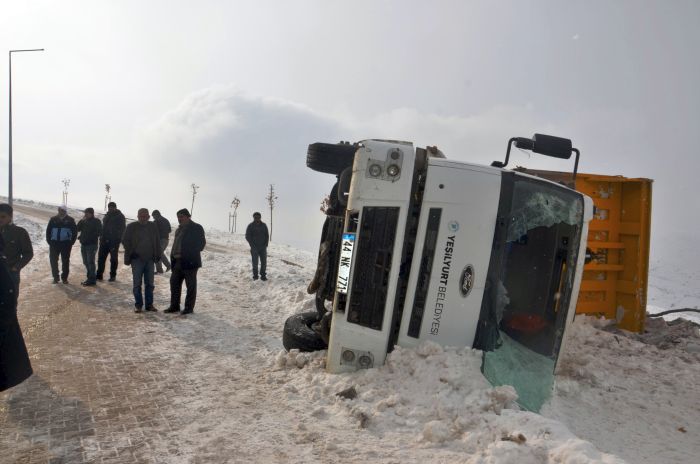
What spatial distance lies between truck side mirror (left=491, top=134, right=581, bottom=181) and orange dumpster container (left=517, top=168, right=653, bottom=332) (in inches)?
125

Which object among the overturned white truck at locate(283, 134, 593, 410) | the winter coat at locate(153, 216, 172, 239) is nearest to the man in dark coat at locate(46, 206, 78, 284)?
the winter coat at locate(153, 216, 172, 239)

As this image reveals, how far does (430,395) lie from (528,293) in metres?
2.51

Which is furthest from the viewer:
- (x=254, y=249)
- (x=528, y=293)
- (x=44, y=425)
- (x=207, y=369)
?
(x=254, y=249)

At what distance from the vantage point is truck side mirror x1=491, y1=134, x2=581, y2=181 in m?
4.87

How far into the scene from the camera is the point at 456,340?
4.28 m

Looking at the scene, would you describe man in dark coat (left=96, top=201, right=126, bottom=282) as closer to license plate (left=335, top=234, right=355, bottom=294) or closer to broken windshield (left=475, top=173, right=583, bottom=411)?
license plate (left=335, top=234, right=355, bottom=294)

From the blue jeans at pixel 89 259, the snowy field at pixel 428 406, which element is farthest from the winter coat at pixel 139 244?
the blue jeans at pixel 89 259

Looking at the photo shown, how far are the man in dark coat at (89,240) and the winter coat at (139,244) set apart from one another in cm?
282

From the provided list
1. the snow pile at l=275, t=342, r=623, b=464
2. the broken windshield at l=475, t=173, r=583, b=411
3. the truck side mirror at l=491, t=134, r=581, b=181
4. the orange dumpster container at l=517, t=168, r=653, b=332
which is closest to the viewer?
the snow pile at l=275, t=342, r=623, b=464

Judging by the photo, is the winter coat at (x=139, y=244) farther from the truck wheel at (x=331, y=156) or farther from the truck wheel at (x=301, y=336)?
the truck wheel at (x=331, y=156)

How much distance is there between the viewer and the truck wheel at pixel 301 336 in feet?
16.4

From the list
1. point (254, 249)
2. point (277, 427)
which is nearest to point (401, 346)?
point (277, 427)

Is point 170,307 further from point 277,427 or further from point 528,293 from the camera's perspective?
point 528,293

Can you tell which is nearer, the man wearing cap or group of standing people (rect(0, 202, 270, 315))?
group of standing people (rect(0, 202, 270, 315))
